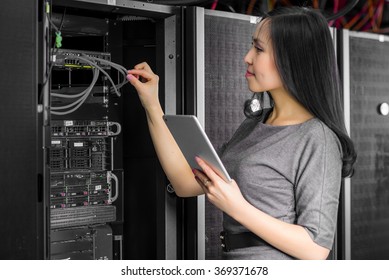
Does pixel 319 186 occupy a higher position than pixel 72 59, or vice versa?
pixel 72 59

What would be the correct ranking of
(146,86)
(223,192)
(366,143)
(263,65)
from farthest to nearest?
(366,143), (146,86), (263,65), (223,192)

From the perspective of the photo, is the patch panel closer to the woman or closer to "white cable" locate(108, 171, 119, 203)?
"white cable" locate(108, 171, 119, 203)

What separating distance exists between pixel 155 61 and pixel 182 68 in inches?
6.3

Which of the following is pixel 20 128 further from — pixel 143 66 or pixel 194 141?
pixel 143 66

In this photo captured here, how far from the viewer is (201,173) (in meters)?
1.45

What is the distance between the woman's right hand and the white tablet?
0.88 feet

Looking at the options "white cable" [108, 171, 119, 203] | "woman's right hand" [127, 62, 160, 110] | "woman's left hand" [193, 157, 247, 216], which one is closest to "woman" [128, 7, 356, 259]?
"woman's left hand" [193, 157, 247, 216]

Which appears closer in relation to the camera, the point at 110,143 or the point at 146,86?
the point at 146,86

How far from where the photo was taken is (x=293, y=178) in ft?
4.65

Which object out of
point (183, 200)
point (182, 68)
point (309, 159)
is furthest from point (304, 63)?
point (183, 200)

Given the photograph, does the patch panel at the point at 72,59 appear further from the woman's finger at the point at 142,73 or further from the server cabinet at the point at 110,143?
the woman's finger at the point at 142,73

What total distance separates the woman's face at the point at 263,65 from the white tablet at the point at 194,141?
0.24 metres

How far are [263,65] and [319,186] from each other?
1.17 feet

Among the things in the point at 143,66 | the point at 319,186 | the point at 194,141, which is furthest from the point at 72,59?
the point at 319,186
